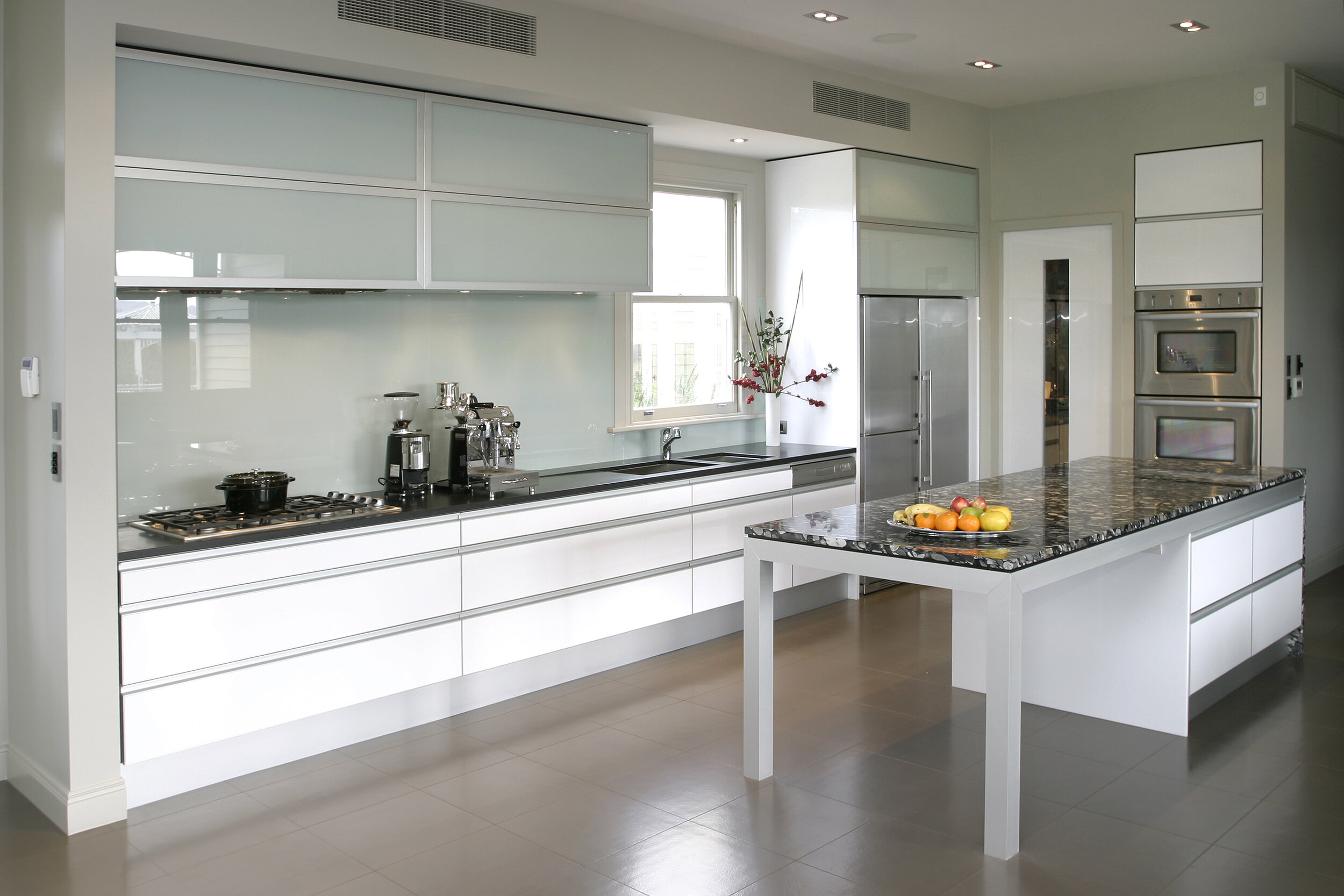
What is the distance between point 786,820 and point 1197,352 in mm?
4280

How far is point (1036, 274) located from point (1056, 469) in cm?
238

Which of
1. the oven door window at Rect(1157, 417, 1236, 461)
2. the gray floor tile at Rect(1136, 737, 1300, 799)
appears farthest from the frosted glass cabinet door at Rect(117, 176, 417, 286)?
the oven door window at Rect(1157, 417, 1236, 461)

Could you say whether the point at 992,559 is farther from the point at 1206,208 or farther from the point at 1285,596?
the point at 1206,208

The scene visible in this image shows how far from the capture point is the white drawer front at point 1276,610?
4492 mm

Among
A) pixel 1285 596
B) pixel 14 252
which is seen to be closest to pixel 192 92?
pixel 14 252

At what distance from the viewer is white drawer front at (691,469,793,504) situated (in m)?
5.06

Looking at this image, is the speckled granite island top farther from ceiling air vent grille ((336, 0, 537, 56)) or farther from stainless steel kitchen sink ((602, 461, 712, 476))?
ceiling air vent grille ((336, 0, 537, 56))

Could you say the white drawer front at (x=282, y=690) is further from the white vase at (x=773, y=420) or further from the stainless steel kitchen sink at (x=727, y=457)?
the white vase at (x=773, y=420)

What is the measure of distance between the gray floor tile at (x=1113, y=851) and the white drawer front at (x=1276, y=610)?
5.66ft

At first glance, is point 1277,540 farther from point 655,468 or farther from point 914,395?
point 655,468

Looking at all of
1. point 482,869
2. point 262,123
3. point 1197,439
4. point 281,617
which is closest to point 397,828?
point 482,869

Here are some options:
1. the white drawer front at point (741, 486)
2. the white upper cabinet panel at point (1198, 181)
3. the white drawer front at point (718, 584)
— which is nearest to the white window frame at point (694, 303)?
the white drawer front at point (741, 486)

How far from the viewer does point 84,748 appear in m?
3.23

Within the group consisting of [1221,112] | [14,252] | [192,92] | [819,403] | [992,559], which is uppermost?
[1221,112]
